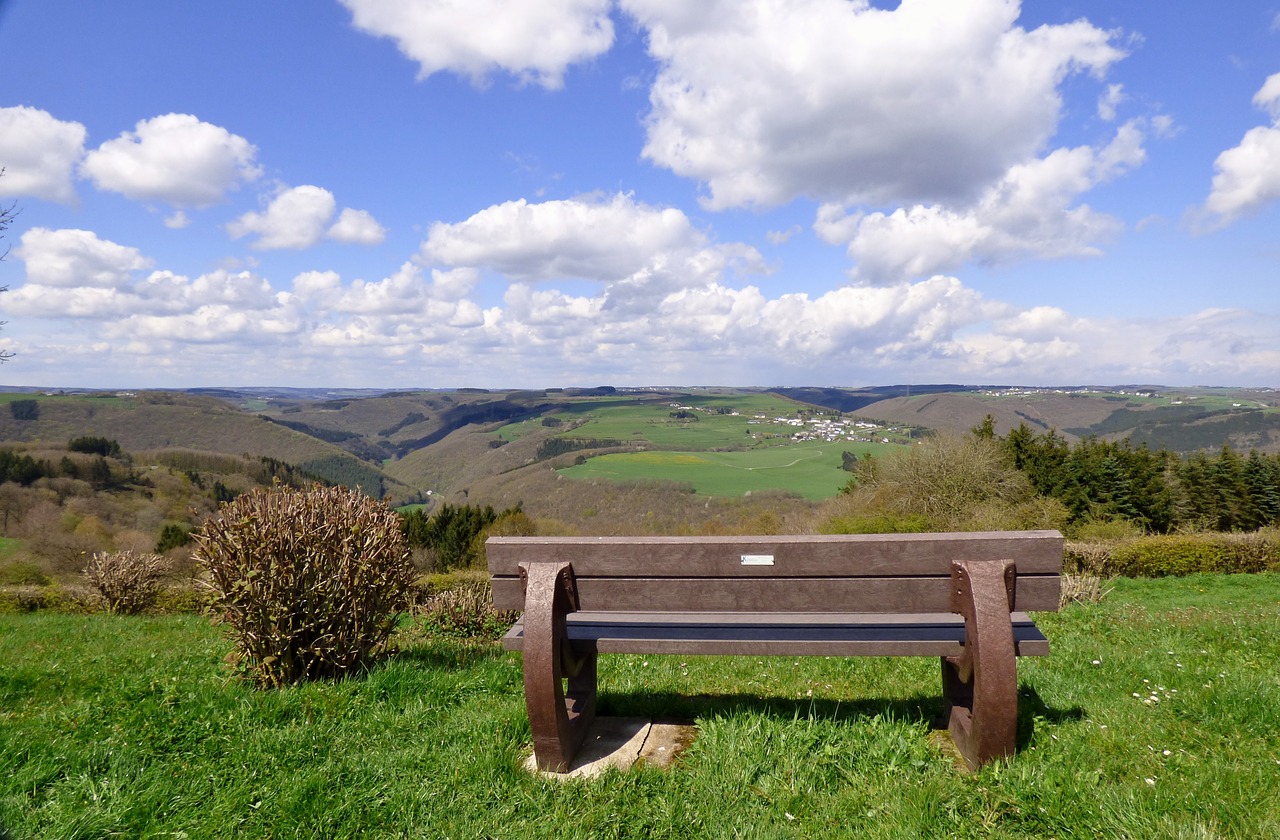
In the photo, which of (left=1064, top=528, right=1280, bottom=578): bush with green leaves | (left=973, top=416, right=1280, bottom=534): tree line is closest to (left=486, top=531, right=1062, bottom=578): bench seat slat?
(left=1064, top=528, right=1280, bottom=578): bush with green leaves

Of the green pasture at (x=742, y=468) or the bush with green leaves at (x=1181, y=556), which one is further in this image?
the green pasture at (x=742, y=468)

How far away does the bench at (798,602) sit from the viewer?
2.66 metres

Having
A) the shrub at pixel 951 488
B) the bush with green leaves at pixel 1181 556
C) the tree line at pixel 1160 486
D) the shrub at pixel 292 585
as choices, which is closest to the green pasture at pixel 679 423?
the tree line at pixel 1160 486

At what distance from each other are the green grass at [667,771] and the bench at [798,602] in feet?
1.04

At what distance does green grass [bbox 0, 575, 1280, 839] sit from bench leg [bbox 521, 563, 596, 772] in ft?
0.52

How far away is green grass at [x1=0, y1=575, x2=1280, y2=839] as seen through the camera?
2.36 meters

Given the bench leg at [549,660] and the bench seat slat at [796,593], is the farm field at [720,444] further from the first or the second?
the bench leg at [549,660]

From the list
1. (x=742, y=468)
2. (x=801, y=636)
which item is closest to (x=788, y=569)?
(x=801, y=636)

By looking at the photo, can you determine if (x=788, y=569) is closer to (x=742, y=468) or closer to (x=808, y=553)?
(x=808, y=553)

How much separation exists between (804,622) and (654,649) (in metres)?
0.65

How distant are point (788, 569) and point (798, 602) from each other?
0.60 feet

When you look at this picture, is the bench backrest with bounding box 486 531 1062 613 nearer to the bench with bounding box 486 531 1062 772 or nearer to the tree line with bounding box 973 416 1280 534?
the bench with bounding box 486 531 1062 772

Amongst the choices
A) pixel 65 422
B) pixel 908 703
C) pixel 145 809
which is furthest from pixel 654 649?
pixel 65 422

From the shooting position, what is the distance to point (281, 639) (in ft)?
12.8
